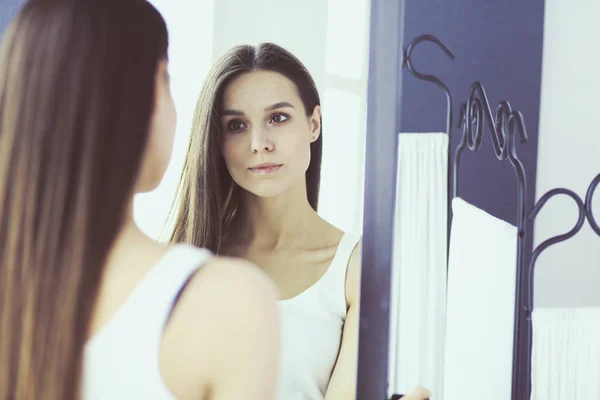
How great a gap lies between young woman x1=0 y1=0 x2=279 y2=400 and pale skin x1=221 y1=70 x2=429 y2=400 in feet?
0.84

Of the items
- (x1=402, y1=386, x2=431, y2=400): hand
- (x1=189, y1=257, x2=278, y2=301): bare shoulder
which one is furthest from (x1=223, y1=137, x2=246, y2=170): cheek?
(x1=402, y1=386, x2=431, y2=400): hand

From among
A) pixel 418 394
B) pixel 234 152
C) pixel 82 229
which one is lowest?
pixel 418 394

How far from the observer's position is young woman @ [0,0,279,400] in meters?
0.69

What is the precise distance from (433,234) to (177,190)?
406mm

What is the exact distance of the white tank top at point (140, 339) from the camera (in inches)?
26.8

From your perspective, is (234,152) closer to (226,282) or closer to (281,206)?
(281,206)

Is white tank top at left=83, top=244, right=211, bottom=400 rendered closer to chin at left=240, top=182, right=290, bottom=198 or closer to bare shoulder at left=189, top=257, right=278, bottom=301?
bare shoulder at left=189, top=257, right=278, bottom=301

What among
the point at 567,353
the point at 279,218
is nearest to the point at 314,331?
the point at 279,218

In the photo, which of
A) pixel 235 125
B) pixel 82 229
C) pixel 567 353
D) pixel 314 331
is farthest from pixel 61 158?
pixel 567 353

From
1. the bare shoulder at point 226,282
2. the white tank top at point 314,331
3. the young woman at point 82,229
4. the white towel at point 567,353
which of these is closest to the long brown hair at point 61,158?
the young woman at point 82,229

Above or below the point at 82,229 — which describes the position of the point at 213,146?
above

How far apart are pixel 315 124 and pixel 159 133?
0.32 m

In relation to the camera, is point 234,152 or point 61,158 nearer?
point 61,158

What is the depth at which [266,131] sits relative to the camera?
0.97m
